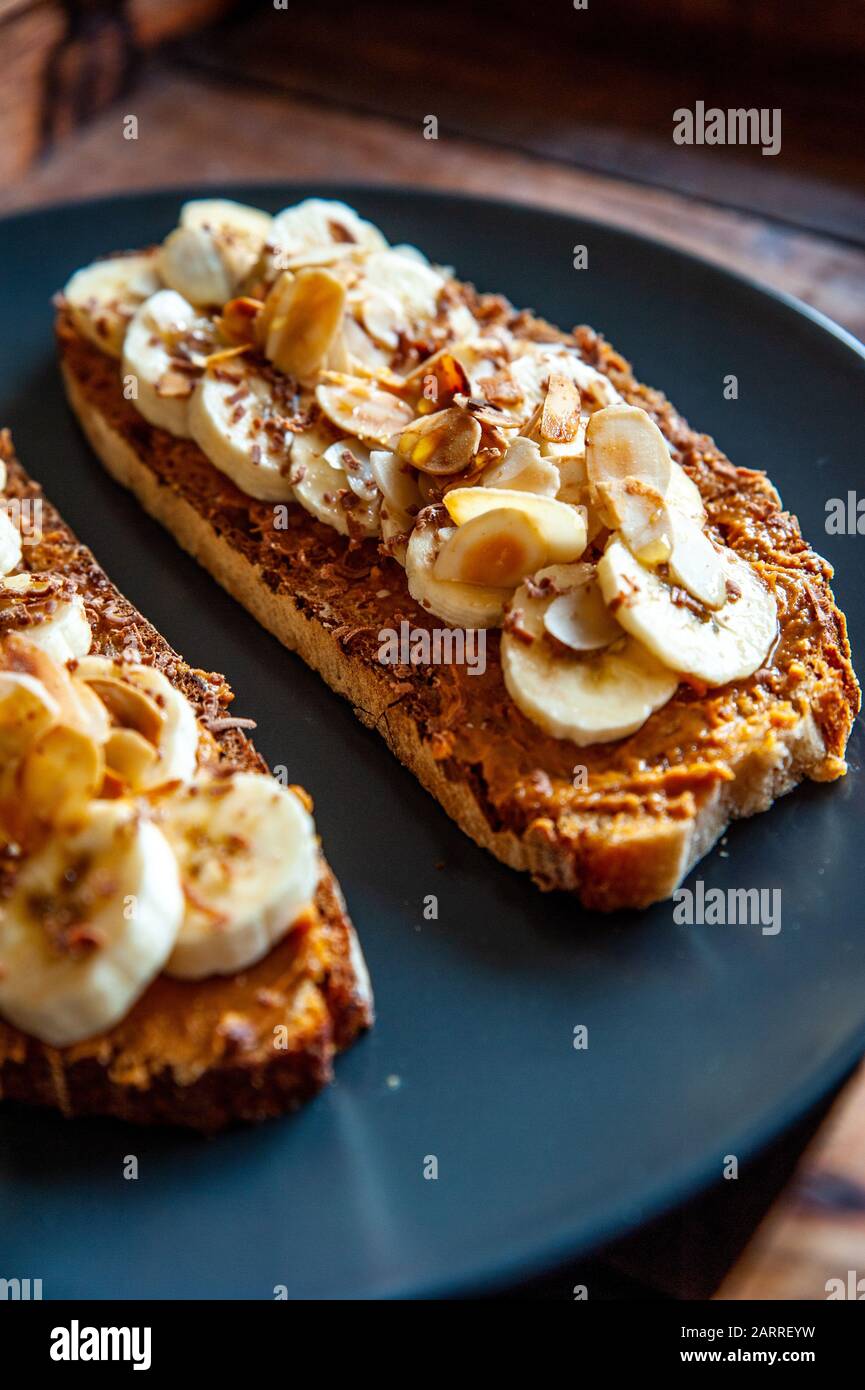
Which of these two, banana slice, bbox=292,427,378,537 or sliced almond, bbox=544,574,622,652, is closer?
sliced almond, bbox=544,574,622,652

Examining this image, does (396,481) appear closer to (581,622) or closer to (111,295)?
(581,622)

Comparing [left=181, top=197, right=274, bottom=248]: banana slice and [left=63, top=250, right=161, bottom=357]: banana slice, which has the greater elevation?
[left=181, top=197, right=274, bottom=248]: banana slice

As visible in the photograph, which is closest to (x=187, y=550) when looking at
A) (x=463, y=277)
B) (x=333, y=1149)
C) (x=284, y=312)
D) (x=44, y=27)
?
(x=284, y=312)

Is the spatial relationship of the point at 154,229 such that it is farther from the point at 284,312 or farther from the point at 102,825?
the point at 102,825

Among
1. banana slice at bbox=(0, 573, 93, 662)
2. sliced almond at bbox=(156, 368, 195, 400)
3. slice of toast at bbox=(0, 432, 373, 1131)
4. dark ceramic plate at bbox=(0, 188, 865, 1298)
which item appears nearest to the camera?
dark ceramic plate at bbox=(0, 188, 865, 1298)

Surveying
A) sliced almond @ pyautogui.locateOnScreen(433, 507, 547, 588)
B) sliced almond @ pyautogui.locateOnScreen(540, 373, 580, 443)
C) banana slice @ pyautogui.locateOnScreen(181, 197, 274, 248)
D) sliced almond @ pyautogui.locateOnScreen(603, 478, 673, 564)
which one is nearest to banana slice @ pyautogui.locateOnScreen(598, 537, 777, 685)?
sliced almond @ pyautogui.locateOnScreen(603, 478, 673, 564)

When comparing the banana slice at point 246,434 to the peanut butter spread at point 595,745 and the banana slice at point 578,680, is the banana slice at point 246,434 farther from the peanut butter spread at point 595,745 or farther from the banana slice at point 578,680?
the banana slice at point 578,680

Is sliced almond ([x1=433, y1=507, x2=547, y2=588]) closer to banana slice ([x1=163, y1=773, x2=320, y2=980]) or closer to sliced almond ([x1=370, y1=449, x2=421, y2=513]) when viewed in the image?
sliced almond ([x1=370, y1=449, x2=421, y2=513])
